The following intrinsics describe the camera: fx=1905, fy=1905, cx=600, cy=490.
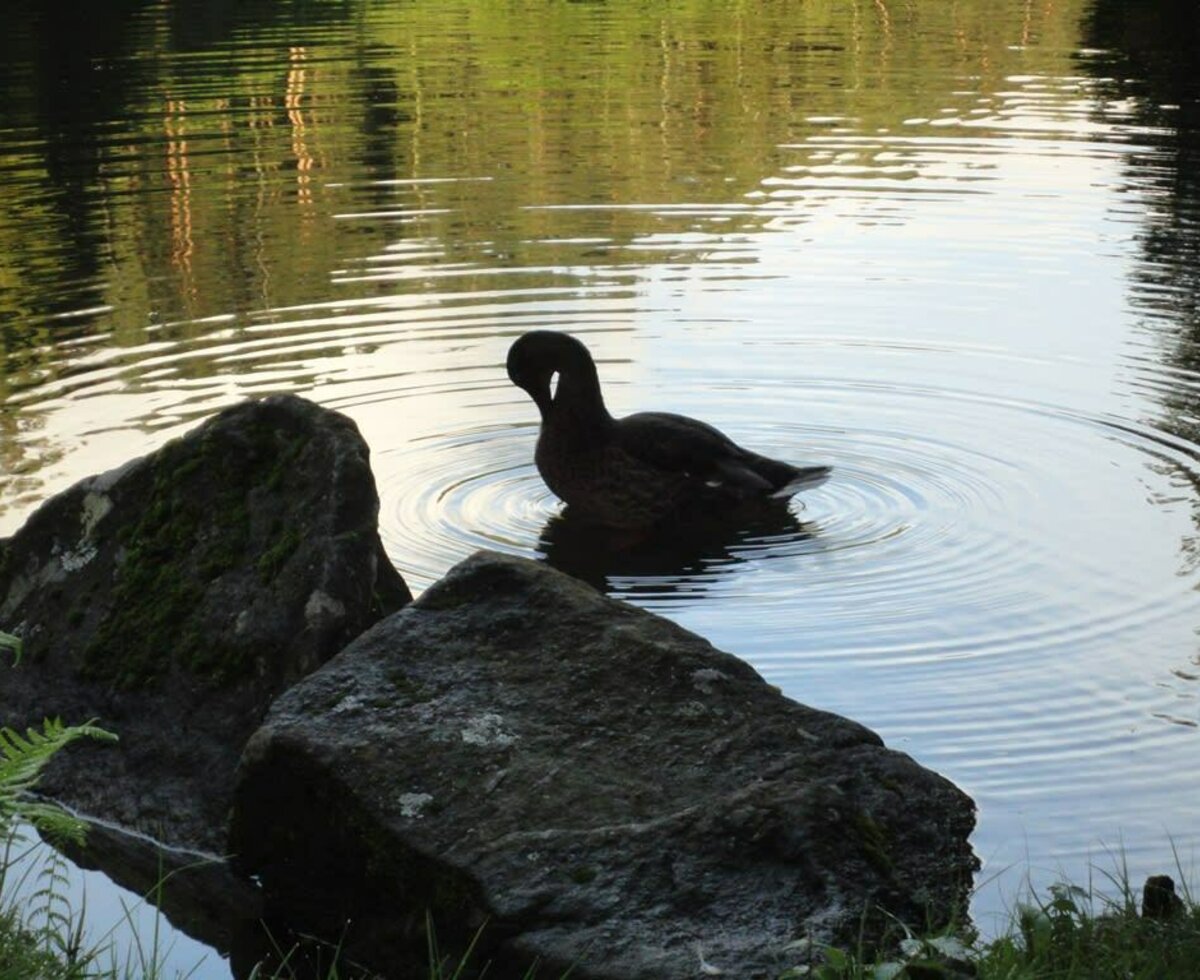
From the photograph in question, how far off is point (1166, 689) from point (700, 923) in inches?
124

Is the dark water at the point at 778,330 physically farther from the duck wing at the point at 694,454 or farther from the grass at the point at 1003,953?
the grass at the point at 1003,953

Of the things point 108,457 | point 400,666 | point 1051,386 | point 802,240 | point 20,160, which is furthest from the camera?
point 20,160

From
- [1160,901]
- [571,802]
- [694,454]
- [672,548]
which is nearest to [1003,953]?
[1160,901]

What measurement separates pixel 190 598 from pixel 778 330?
7388 millimetres

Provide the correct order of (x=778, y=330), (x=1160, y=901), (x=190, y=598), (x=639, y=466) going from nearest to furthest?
(x=1160, y=901)
(x=190, y=598)
(x=639, y=466)
(x=778, y=330)

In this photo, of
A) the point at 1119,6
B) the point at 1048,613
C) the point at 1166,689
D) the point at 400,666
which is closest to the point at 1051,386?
the point at 1048,613

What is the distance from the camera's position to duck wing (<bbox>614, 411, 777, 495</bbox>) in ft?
33.0

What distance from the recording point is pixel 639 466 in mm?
10102

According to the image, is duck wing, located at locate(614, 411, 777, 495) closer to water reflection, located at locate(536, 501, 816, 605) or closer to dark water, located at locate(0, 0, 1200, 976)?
water reflection, located at locate(536, 501, 816, 605)

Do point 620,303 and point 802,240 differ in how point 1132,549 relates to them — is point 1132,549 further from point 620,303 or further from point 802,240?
point 802,240

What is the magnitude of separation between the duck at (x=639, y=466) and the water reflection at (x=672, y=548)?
0.09 meters

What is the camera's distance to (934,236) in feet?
57.2

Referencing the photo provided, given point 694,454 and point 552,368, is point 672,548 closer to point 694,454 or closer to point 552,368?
point 694,454

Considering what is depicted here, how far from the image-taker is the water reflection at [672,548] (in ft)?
30.8
